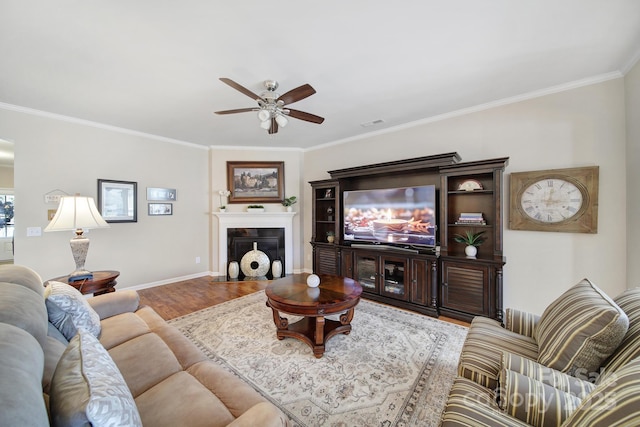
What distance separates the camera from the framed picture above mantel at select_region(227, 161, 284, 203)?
4.78 m

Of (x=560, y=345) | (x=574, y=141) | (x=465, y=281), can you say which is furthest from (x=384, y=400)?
(x=574, y=141)

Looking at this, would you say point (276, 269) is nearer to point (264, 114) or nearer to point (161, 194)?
point (161, 194)

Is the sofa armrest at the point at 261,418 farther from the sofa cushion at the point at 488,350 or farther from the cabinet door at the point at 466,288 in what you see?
the cabinet door at the point at 466,288

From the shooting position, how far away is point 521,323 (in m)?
1.69

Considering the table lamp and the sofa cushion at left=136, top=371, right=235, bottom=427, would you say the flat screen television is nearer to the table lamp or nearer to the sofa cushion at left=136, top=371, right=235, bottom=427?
the sofa cushion at left=136, top=371, right=235, bottom=427

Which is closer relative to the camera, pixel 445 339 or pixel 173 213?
pixel 445 339

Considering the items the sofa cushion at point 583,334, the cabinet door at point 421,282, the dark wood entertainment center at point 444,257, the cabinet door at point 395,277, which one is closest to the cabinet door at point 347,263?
the dark wood entertainment center at point 444,257

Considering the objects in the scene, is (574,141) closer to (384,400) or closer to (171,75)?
(384,400)

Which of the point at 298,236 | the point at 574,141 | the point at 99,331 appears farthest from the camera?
the point at 298,236

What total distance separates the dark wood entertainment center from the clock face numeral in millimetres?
355

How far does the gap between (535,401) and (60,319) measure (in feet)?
7.95

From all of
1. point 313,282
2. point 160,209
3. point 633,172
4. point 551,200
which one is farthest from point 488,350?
point 160,209

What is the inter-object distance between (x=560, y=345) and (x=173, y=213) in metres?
5.04

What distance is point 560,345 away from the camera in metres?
1.19
